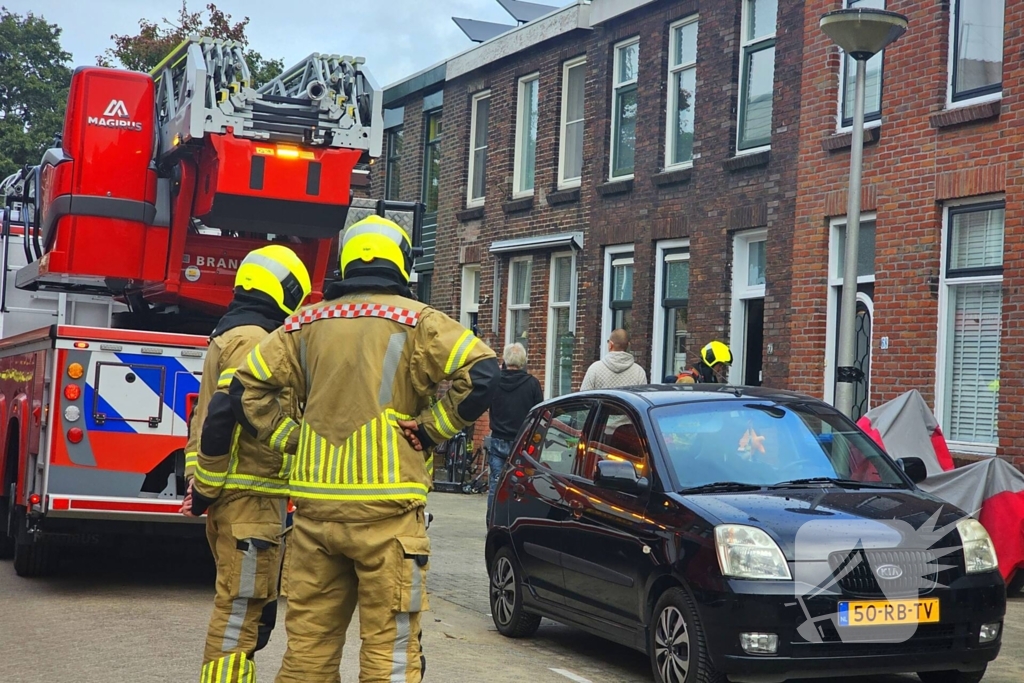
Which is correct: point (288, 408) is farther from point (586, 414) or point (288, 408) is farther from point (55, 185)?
point (55, 185)

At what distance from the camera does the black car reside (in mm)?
6805

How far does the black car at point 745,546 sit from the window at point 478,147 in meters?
15.9

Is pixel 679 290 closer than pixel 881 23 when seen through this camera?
No

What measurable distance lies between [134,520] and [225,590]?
416 centimetres

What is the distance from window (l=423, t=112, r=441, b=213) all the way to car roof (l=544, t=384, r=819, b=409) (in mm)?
18187

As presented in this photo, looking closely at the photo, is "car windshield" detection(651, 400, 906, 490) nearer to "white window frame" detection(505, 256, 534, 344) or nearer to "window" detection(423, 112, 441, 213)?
"white window frame" detection(505, 256, 534, 344)

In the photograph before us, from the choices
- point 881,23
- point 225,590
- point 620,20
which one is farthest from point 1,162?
point 225,590

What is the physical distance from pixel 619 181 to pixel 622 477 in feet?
41.2

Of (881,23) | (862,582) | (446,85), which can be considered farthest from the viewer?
(446,85)

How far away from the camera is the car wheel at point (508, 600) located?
898cm

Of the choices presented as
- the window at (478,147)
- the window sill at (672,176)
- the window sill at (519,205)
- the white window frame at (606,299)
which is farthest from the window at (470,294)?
the window sill at (672,176)

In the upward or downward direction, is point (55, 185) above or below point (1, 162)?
below

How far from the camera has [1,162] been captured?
41250mm

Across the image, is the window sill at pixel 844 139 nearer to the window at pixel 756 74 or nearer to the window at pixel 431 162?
the window at pixel 756 74
